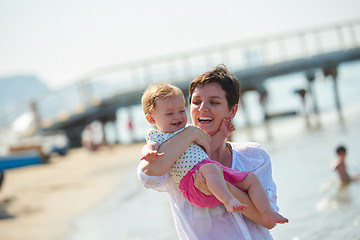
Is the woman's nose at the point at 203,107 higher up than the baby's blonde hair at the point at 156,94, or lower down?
lower down

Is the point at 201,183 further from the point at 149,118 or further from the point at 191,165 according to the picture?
the point at 149,118

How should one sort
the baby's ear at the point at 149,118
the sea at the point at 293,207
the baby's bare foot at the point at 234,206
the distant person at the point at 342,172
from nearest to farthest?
the baby's bare foot at the point at 234,206 < the baby's ear at the point at 149,118 < the sea at the point at 293,207 < the distant person at the point at 342,172

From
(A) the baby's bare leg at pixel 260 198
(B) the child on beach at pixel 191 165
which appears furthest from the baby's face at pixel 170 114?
(A) the baby's bare leg at pixel 260 198

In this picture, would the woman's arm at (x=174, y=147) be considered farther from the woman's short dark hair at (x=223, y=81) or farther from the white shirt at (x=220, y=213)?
the woman's short dark hair at (x=223, y=81)

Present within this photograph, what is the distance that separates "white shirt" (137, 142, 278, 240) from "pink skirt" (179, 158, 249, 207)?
0.08 meters

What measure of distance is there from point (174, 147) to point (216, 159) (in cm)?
33

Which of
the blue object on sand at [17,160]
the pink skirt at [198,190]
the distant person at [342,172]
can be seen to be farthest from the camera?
the blue object on sand at [17,160]

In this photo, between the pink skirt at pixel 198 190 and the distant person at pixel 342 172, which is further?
the distant person at pixel 342 172

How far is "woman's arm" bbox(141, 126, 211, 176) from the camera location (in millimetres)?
2068

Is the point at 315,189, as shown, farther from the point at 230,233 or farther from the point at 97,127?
the point at 97,127

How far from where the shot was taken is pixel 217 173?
206cm

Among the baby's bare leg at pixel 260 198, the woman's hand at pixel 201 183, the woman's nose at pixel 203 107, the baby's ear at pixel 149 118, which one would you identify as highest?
the woman's nose at pixel 203 107

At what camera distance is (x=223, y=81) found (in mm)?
2283

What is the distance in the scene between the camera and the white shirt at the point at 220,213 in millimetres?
2135
